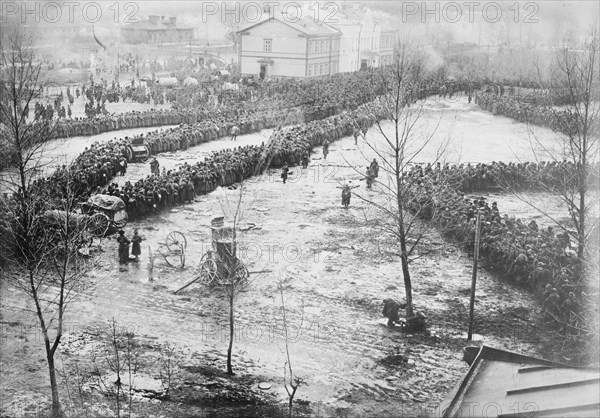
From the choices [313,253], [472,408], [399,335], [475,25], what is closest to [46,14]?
[475,25]

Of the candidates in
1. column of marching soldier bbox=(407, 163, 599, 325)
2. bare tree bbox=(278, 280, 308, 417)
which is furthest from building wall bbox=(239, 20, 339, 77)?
bare tree bbox=(278, 280, 308, 417)

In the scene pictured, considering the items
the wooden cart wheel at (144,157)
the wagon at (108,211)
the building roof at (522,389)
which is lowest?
the wagon at (108,211)

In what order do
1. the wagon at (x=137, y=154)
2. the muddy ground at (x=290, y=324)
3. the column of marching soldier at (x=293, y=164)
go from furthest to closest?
the wagon at (x=137, y=154), the column of marching soldier at (x=293, y=164), the muddy ground at (x=290, y=324)

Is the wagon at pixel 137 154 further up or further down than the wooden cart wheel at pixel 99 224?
further up

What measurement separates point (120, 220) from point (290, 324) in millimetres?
7204

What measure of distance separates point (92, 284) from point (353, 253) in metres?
6.13

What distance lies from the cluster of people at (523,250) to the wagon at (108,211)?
766 cm

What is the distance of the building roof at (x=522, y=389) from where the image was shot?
602 cm

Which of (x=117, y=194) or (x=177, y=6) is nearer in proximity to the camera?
(x=117, y=194)

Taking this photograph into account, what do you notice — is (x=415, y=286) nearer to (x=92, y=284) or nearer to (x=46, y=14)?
(x=92, y=284)

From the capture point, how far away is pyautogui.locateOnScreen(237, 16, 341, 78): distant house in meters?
47.9

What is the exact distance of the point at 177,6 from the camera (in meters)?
84.1

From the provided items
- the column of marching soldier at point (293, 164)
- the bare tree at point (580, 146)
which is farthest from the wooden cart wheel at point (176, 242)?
the bare tree at point (580, 146)

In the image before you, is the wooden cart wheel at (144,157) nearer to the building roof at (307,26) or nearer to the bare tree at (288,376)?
the bare tree at (288,376)
